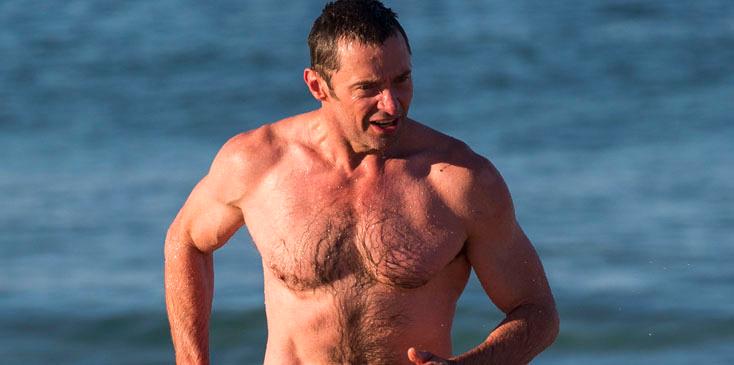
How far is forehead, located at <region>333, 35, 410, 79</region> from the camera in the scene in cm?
412

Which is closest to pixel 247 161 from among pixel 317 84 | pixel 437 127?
pixel 317 84

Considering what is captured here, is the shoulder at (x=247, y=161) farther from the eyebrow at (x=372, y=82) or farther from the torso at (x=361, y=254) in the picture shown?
the eyebrow at (x=372, y=82)

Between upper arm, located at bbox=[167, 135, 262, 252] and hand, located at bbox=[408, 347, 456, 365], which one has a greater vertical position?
upper arm, located at bbox=[167, 135, 262, 252]

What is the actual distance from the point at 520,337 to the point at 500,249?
25 cm

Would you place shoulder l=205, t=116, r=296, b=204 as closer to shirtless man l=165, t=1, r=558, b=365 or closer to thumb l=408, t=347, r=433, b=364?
shirtless man l=165, t=1, r=558, b=365

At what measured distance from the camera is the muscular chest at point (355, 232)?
4305mm

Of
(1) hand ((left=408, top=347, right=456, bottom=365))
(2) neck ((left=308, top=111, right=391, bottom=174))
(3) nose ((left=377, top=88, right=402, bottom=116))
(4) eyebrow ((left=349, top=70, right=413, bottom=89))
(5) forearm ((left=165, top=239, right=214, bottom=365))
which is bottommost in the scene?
(1) hand ((left=408, top=347, right=456, bottom=365))

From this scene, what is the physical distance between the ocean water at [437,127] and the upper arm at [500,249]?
4.60 meters

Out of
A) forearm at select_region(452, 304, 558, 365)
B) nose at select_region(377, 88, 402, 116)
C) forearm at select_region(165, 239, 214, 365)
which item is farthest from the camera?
forearm at select_region(165, 239, 214, 365)

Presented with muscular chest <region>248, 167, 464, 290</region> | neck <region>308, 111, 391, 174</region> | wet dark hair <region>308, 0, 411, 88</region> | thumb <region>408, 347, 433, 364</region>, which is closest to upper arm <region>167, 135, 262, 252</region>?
muscular chest <region>248, 167, 464, 290</region>

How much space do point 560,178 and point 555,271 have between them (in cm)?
158

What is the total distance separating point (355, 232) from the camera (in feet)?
14.3

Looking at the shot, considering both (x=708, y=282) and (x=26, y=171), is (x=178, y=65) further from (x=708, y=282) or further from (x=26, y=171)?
(x=708, y=282)

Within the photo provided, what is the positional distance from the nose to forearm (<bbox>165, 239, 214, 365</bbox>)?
3.20 ft
